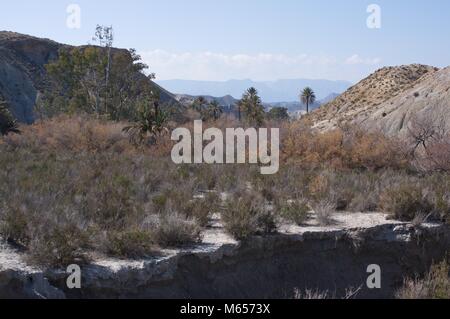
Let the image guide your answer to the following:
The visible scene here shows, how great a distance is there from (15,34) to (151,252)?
91683mm

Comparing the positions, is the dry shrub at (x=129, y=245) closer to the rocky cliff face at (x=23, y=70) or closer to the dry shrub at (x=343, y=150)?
the dry shrub at (x=343, y=150)

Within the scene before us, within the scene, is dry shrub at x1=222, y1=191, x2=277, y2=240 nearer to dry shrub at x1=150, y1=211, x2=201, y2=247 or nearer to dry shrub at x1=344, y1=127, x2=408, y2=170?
dry shrub at x1=150, y1=211, x2=201, y2=247

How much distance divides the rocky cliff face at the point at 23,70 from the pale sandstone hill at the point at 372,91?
2425cm

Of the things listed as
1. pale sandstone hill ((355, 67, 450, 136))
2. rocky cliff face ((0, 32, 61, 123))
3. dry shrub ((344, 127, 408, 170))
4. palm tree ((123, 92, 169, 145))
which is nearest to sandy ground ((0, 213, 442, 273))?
dry shrub ((344, 127, 408, 170))

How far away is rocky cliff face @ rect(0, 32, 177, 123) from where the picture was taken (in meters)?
72.7

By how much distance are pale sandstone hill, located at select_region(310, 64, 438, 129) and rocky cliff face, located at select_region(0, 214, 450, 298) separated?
4233 centimetres

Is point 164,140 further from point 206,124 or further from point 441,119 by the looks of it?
point 441,119

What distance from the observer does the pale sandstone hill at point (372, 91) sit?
2160 inches

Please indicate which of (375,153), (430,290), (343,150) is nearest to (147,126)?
(343,150)

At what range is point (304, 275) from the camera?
31.0ft

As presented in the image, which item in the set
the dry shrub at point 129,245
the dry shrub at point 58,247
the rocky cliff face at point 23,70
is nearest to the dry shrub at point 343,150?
the dry shrub at point 129,245

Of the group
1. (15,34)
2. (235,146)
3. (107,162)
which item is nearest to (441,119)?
(235,146)

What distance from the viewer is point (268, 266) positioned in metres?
9.28
